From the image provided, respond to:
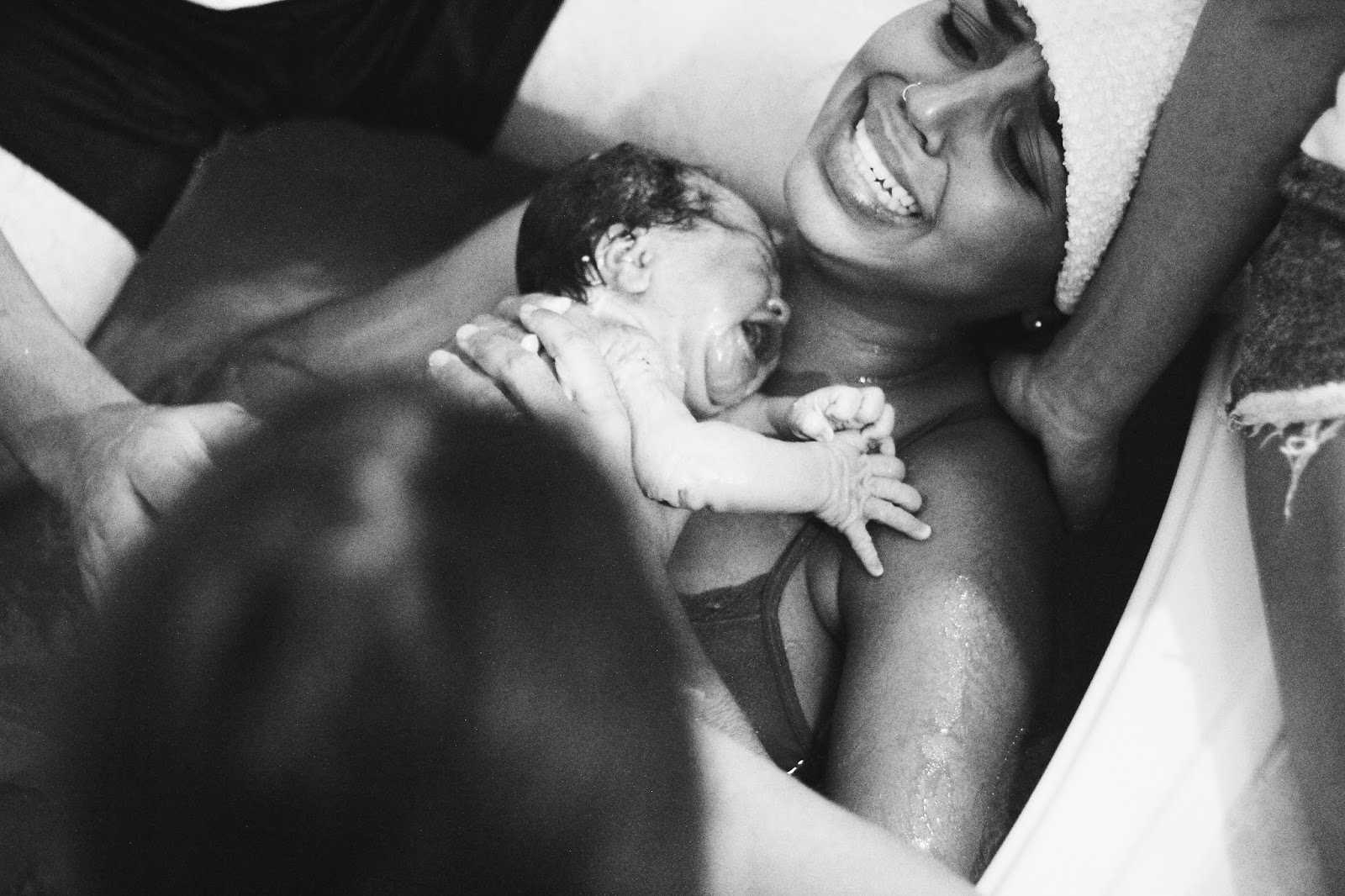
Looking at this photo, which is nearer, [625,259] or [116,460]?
[116,460]

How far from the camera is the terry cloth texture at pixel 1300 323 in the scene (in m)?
0.89

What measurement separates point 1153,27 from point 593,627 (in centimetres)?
95

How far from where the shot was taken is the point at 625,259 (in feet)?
4.48

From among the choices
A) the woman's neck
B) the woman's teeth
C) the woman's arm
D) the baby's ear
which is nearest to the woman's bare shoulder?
the woman's arm

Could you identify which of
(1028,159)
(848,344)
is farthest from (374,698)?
(848,344)

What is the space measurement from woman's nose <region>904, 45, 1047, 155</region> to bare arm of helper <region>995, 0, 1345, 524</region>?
0.15 m

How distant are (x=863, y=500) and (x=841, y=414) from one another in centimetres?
9

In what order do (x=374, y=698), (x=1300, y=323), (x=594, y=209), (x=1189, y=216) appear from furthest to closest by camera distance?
(x=594, y=209) → (x=1189, y=216) → (x=1300, y=323) → (x=374, y=698)

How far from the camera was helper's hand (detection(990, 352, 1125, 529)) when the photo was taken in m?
1.31

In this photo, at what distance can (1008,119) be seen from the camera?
1.30m

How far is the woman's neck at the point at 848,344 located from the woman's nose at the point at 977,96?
256 millimetres

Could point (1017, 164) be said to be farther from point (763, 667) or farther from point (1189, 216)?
point (763, 667)

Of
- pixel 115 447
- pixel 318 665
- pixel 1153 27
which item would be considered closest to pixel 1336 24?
pixel 1153 27

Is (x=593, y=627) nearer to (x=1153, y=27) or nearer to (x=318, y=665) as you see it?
(x=318, y=665)
